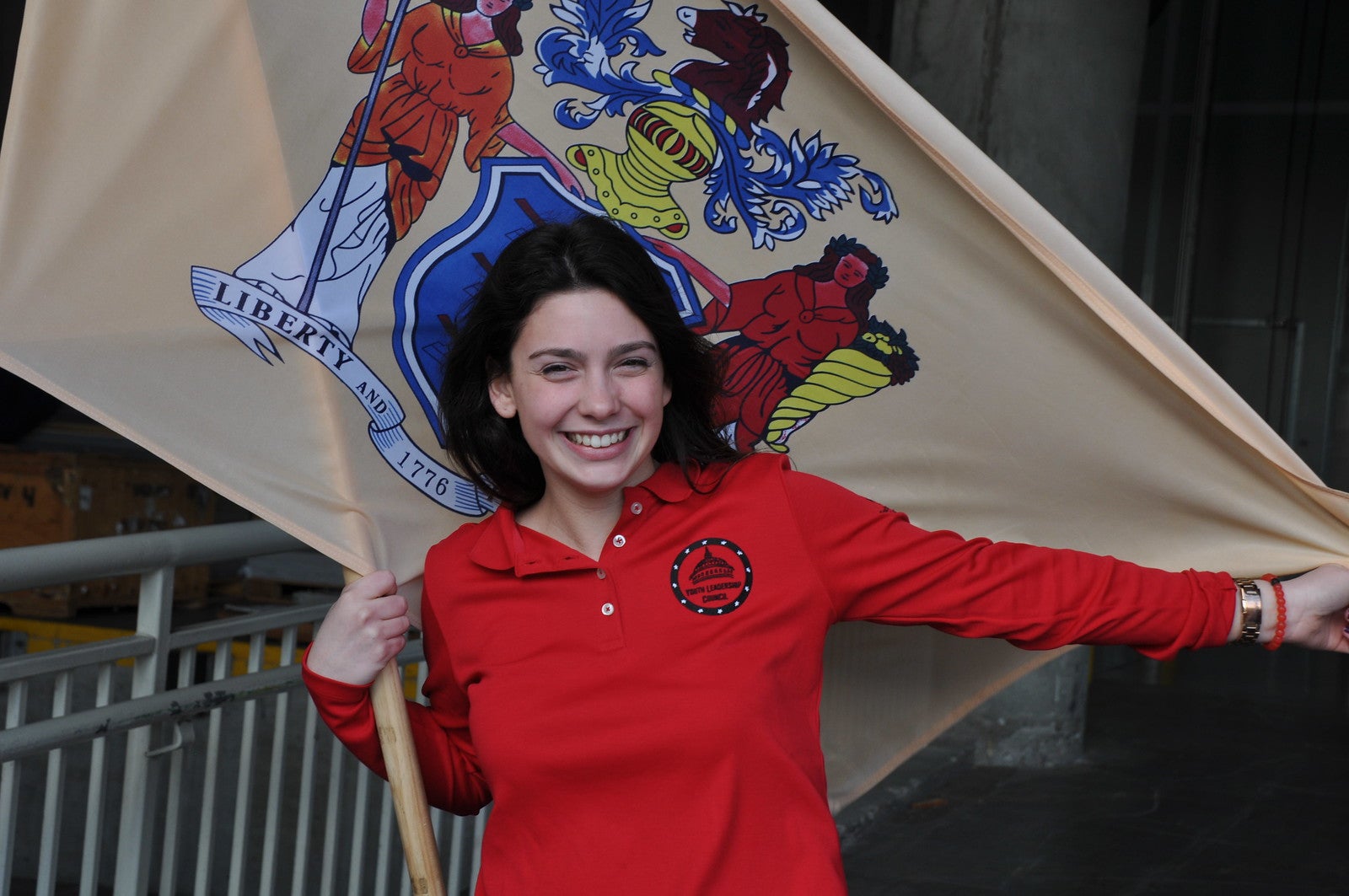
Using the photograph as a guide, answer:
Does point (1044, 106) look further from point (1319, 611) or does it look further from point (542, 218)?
point (1319, 611)

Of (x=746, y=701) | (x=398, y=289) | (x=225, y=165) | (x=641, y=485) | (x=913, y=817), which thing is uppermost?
(x=225, y=165)

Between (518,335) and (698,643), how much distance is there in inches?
22.2

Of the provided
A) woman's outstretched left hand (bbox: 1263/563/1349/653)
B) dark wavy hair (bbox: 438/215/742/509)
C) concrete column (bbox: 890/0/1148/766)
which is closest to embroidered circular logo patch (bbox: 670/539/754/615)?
dark wavy hair (bbox: 438/215/742/509)

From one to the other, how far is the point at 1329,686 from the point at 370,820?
6575 millimetres

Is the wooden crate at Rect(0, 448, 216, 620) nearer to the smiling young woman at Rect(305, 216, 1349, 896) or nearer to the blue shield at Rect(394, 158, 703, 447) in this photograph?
the blue shield at Rect(394, 158, 703, 447)

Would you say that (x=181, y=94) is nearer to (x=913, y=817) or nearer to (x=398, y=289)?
(x=398, y=289)

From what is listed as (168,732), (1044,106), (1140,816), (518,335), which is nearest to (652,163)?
(518,335)

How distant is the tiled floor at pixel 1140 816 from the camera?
5.06 metres

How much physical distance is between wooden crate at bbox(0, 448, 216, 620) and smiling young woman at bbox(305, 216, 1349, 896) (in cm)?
435

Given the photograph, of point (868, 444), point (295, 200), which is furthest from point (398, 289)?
point (868, 444)

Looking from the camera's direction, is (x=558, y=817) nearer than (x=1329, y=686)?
Yes

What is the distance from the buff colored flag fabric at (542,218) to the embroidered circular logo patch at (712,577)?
1.83 feet

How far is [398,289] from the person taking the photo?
2473 millimetres

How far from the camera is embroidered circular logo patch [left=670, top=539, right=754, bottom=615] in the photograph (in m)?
2.10
